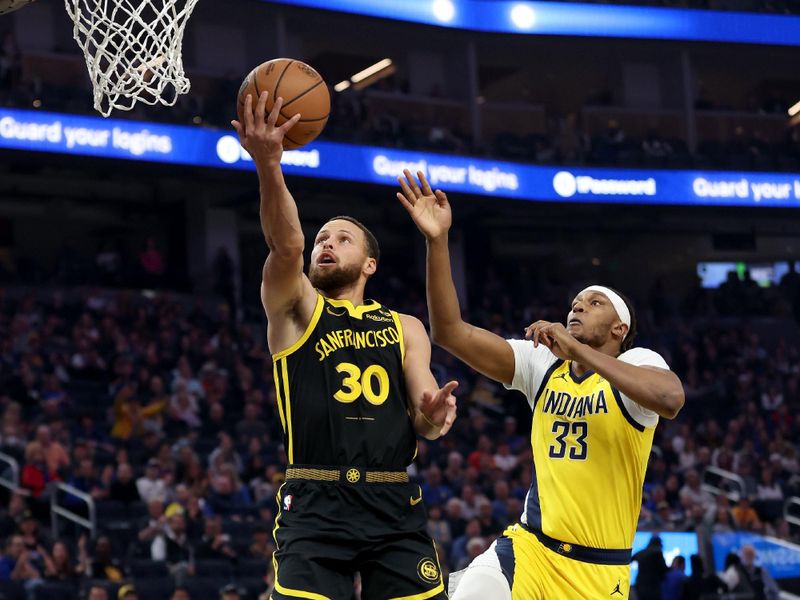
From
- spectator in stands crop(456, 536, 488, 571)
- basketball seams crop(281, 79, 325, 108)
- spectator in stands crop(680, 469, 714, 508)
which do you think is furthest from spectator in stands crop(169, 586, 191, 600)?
spectator in stands crop(680, 469, 714, 508)

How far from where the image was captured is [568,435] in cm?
575

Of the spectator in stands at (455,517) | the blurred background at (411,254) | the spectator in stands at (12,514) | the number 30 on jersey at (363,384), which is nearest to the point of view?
the number 30 on jersey at (363,384)

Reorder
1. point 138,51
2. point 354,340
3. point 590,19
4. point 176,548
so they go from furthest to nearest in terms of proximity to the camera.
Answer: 1. point 590,19
2. point 176,548
3. point 138,51
4. point 354,340

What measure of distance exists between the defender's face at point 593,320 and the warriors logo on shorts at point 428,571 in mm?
1677

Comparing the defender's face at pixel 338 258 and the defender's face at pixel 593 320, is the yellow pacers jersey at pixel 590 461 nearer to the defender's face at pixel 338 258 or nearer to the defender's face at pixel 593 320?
the defender's face at pixel 593 320

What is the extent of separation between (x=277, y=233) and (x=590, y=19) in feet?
70.8

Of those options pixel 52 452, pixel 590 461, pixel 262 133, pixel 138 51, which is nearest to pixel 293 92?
pixel 262 133

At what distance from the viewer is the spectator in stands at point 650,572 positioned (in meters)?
12.9

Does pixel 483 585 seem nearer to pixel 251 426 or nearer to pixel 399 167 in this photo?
pixel 251 426

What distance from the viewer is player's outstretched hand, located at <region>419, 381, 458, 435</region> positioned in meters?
4.60

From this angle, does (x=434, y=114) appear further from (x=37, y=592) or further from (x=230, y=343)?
(x=37, y=592)

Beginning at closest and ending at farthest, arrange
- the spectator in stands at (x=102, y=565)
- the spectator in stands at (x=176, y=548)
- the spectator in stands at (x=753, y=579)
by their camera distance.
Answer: the spectator in stands at (x=102, y=565) → the spectator in stands at (x=176, y=548) → the spectator in stands at (x=753, y=579)

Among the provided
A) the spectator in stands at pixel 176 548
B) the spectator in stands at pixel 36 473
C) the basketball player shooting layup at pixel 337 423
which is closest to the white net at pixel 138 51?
the basketball player shooting layup at pixel 337 423

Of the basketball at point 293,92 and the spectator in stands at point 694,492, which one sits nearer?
the basketball at point 293,92
